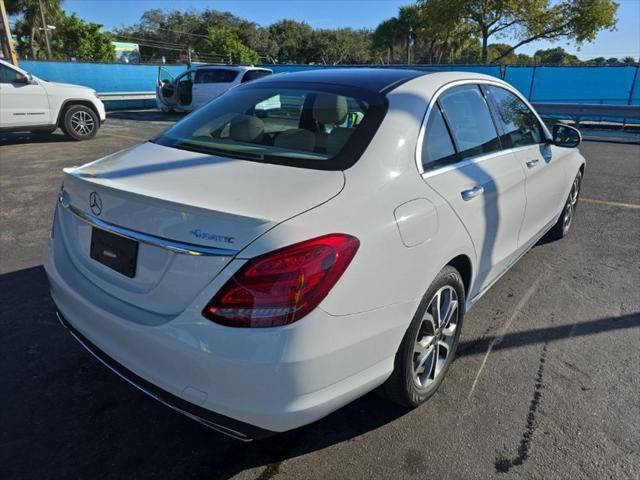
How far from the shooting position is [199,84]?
16953 millimetres

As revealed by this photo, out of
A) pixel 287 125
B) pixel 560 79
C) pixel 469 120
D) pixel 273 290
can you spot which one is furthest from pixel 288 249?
pixel 560 79

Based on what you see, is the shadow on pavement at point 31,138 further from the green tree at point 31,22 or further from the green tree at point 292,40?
the green tree at point 292,40

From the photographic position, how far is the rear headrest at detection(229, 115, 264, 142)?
264 centimetres

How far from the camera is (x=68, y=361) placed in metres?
2.82

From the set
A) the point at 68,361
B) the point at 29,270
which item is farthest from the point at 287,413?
the point at 29,270

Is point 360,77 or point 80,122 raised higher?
point 360,77

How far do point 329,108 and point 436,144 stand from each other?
687 mm

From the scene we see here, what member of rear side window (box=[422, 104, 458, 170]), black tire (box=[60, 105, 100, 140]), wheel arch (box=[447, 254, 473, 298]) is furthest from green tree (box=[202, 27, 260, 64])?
wheel arch (box=[447, 254, 473, 298])

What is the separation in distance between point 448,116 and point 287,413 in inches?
72.3

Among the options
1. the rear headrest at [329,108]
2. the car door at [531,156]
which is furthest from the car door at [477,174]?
the rear headrest at [329,108]

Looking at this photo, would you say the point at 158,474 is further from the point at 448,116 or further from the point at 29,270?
the point at 29,270

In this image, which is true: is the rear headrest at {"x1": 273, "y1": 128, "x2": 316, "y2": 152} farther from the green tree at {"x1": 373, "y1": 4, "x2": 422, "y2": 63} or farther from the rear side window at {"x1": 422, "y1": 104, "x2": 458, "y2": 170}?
the green tree at {"x1": 373, "y1": 4, "x2": 422, "y2": 63}

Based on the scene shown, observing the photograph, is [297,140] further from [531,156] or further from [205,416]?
[531,156]

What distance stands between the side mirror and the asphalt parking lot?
1.20 metres
